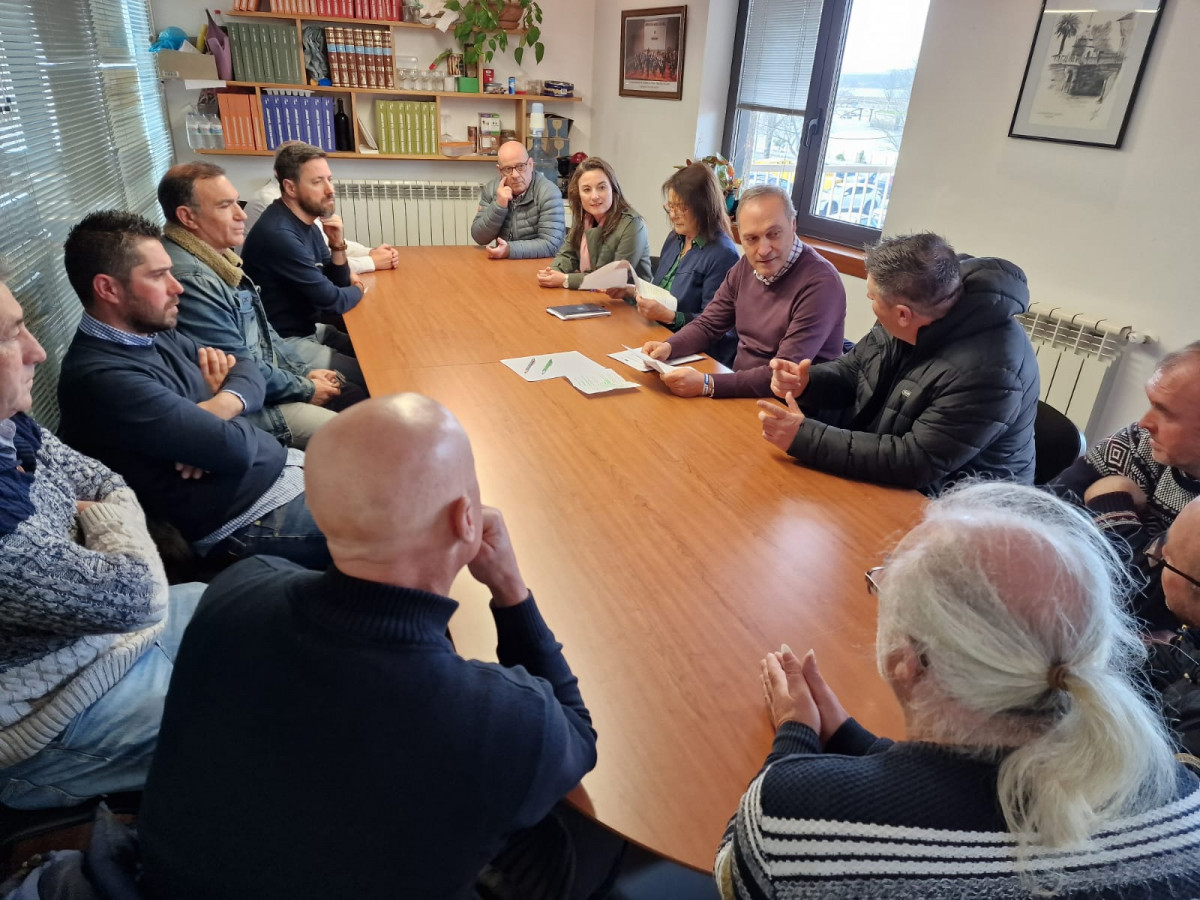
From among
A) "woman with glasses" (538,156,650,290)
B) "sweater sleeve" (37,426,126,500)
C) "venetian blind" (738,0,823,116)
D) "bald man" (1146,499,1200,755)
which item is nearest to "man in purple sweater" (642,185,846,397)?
"woman with glasses" (538,156,650,290)

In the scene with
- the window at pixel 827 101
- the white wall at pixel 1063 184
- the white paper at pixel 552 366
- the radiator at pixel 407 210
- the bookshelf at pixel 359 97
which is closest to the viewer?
the white paper at pixel 552 366

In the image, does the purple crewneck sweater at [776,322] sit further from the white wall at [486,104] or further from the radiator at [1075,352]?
the white wall at [486,104]

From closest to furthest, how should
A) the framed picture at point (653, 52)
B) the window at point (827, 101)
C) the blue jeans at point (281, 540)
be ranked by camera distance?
the blue jeans at point (281, 540) → the window at point (827, 101) → the framed picture at point (653, 52)

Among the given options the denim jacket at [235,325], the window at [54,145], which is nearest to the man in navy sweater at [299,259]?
the denim jacket at [235,325]

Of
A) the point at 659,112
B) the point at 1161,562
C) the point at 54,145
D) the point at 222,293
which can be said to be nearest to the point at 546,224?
the point at 659,112

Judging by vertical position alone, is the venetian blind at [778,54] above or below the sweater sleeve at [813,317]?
above

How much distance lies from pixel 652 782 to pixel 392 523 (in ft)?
1.71

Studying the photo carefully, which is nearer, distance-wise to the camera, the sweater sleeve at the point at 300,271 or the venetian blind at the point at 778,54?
the sweater sleeve at the point at 300,271

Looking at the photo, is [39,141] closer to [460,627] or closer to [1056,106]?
[460,627]

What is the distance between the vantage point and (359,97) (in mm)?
5074

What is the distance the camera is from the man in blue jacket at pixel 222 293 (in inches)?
86.1

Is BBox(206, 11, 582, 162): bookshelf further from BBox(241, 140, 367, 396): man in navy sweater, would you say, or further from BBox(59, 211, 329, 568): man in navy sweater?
BBox(59, 211, 329, 568): man in navy sweater

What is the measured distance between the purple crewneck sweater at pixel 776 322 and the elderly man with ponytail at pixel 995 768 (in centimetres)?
154

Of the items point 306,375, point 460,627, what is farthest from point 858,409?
point 306,375
